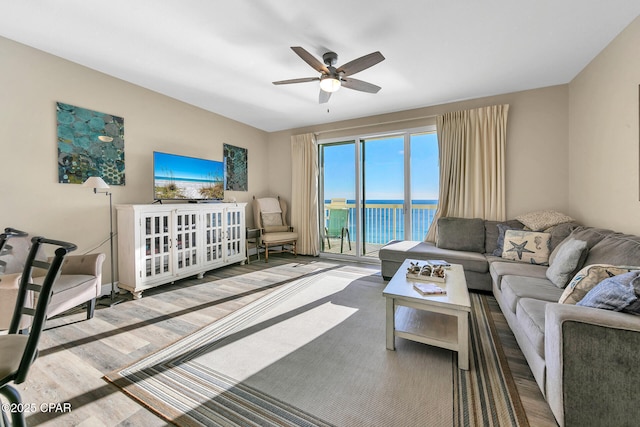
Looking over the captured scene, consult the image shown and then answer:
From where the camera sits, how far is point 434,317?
6.93 feet

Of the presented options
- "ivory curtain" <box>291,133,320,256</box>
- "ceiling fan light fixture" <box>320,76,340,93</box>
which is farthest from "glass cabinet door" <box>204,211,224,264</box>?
"ceiling fan light fixture" <box>320,76,340,93</box>

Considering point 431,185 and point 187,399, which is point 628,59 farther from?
point 187,399

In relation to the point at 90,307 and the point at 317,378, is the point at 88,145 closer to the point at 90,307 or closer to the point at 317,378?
the point at 90,307

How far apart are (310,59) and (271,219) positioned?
3236mm

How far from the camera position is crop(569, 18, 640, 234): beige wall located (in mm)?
2125

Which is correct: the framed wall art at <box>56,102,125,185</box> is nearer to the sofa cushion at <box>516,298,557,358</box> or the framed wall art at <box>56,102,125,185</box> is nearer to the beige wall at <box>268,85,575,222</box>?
the sofa cushion at <box>516,298,557,358</box>

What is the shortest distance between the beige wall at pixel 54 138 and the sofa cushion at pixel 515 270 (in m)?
4.19

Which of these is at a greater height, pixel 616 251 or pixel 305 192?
pixel 305 192

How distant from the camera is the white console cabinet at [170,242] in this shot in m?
2.87

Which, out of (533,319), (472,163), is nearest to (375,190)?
(472,163)

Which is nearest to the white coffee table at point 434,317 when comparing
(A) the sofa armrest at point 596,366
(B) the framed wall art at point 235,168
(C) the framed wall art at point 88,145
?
(A) the sofa armrest at point 596,366

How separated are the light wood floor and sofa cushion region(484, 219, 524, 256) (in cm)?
101

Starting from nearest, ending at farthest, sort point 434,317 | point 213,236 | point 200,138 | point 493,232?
point 434,317
point 493,232
point 213,236
point 200,138

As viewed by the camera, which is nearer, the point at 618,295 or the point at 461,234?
the point at 618,295
